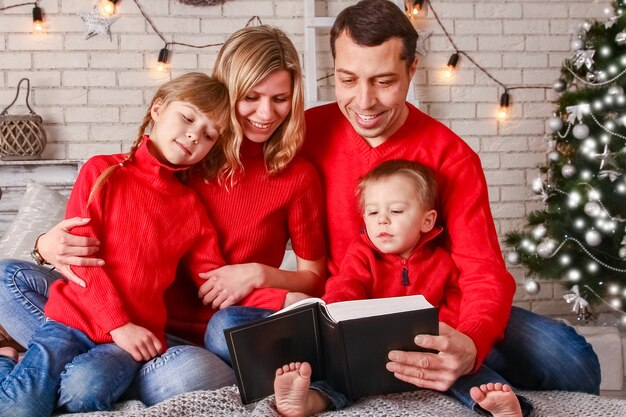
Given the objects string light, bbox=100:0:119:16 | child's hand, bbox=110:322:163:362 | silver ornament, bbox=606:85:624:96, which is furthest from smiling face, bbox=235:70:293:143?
string light, bbox=100:0:119:16

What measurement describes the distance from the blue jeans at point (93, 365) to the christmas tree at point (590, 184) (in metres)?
1.75

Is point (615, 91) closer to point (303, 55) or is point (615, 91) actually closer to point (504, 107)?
point (504, 107)

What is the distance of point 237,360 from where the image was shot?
1342 millimetres

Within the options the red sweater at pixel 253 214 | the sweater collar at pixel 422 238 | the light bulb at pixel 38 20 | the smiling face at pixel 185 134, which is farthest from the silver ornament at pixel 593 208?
the light bulb at pixel 38 20

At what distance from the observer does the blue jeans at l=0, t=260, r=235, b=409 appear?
1.46 meters

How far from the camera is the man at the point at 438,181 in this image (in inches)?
63.8

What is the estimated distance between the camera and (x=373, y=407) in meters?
1.37

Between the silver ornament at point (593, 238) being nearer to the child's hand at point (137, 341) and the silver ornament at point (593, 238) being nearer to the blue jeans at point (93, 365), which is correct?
the blue jeans at point (93, 365)

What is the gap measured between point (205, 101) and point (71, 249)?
18.1 inches

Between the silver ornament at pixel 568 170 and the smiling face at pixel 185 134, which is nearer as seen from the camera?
the smiling face at pixel 185 134

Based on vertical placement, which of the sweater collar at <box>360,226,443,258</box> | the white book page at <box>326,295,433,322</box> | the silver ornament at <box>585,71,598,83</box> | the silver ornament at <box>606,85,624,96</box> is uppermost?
the silver ornament at <box>585,71,598,83</box>

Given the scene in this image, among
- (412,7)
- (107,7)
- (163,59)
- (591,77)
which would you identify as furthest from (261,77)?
(412,7)

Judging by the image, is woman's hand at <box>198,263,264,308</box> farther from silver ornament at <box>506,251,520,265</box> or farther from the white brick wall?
the white brick wall

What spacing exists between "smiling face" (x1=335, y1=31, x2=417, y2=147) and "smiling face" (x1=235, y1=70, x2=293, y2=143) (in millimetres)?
138
